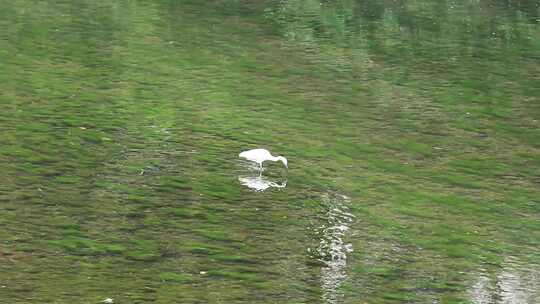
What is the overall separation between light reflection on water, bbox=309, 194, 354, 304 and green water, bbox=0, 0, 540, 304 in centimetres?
4

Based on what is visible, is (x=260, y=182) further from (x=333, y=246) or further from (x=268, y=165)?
(x=333, y=246)

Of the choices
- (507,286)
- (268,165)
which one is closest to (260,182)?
(268,165)

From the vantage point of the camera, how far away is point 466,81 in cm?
2792

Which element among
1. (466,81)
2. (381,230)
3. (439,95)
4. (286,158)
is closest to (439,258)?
(381,230)

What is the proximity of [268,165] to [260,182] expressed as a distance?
48.2 inches

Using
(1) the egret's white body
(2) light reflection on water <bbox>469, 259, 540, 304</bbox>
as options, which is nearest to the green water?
(2) light reflection on water <bbox>469, 259, 540, 304</bbox>

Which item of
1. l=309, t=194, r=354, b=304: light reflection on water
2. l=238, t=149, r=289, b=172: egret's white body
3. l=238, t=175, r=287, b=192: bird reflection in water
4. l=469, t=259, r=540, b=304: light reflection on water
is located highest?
l=238, t=149, r=289, b=172: egret's white body

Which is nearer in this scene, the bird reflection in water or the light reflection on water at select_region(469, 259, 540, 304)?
the light reflection on water at select_region(469, 259, 540, 304)

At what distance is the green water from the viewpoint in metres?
14.4

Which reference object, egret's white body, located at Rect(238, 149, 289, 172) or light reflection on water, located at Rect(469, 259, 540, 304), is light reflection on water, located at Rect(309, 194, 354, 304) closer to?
egret's white body, located at Rect(238, 149, 289, 172)

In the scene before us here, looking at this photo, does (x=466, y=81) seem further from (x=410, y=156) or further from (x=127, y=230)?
(x=127, y=230)

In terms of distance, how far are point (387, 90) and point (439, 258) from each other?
440 inches

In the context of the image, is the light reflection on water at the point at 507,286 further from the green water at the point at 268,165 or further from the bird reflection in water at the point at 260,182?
the bird reflection in water at the point at 260,182

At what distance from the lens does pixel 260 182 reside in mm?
18438
